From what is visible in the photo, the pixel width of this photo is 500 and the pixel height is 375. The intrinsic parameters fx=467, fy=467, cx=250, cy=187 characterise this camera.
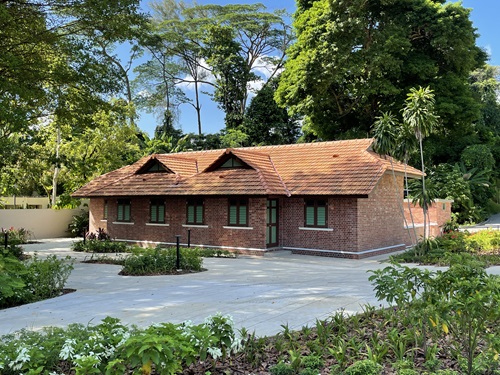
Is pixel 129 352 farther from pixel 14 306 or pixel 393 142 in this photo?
pixel 393 142

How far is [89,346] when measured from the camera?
424cm

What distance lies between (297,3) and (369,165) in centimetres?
2113

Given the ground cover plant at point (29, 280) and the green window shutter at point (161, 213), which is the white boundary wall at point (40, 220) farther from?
the ground cover plant at point (29, 280)

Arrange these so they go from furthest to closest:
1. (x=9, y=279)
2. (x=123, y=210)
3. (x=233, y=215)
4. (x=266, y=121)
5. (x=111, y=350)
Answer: (x=266, y=121) → (x=123, y=210) → (x=233, y=215) → (x=9, y=279) → (x=111, y=350)

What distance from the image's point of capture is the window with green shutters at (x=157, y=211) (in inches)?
885

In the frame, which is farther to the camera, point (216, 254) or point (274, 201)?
point (274, 201)

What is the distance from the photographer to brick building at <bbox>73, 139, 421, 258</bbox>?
59.9 feet

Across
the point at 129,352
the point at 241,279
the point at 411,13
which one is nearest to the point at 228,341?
the point at 129,352

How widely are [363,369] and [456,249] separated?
46.7 feet

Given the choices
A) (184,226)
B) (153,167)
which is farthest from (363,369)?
(153,167)

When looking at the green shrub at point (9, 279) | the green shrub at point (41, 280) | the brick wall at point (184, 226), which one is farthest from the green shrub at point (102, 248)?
the green shrub at point (9, 279)

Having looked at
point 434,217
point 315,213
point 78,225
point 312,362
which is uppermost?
point 315,213

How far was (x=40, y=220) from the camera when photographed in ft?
93.2

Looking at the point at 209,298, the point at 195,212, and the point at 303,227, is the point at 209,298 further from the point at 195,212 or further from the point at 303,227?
the point at 195,212
